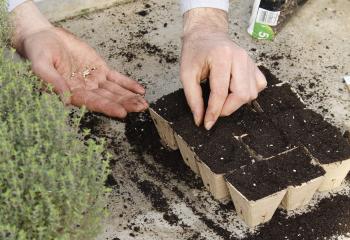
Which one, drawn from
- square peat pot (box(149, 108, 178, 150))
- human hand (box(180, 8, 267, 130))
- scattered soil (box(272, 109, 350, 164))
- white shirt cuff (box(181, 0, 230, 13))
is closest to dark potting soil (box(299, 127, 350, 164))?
scattered soil (box(272, 109, 350, 164))

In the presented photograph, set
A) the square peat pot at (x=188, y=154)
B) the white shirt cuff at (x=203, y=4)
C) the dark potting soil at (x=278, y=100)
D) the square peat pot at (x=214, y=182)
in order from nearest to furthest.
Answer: the square peat pot at (x=214, y=182), the square peat pot at (x=188, y=154), the dark potting soil at (x=278, y=100), the white shirt cuff at (x=203, y=4)

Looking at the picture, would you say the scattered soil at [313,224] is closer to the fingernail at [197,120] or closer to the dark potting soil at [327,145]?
the dark potting soil at [327,145]

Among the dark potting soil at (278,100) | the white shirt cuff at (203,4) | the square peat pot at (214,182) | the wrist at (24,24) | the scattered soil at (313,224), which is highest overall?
the white shirt cuff at (203,4)

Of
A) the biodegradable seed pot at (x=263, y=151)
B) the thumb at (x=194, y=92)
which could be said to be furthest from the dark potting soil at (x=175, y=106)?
the thumb at (x=194, y=92)

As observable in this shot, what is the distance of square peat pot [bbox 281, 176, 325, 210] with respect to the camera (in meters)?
2.09

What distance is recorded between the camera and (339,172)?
2.23 meters

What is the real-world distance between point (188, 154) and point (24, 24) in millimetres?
979

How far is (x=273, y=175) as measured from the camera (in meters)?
2.09

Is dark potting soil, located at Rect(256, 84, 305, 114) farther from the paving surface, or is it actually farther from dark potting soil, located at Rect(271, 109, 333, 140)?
the paving surface

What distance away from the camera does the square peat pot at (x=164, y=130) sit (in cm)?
235

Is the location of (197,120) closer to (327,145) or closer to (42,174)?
(327,145)

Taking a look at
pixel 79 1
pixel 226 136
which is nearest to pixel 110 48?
pixel 79 1

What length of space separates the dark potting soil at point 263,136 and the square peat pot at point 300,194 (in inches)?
6.7

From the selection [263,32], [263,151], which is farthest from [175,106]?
[263,32]
